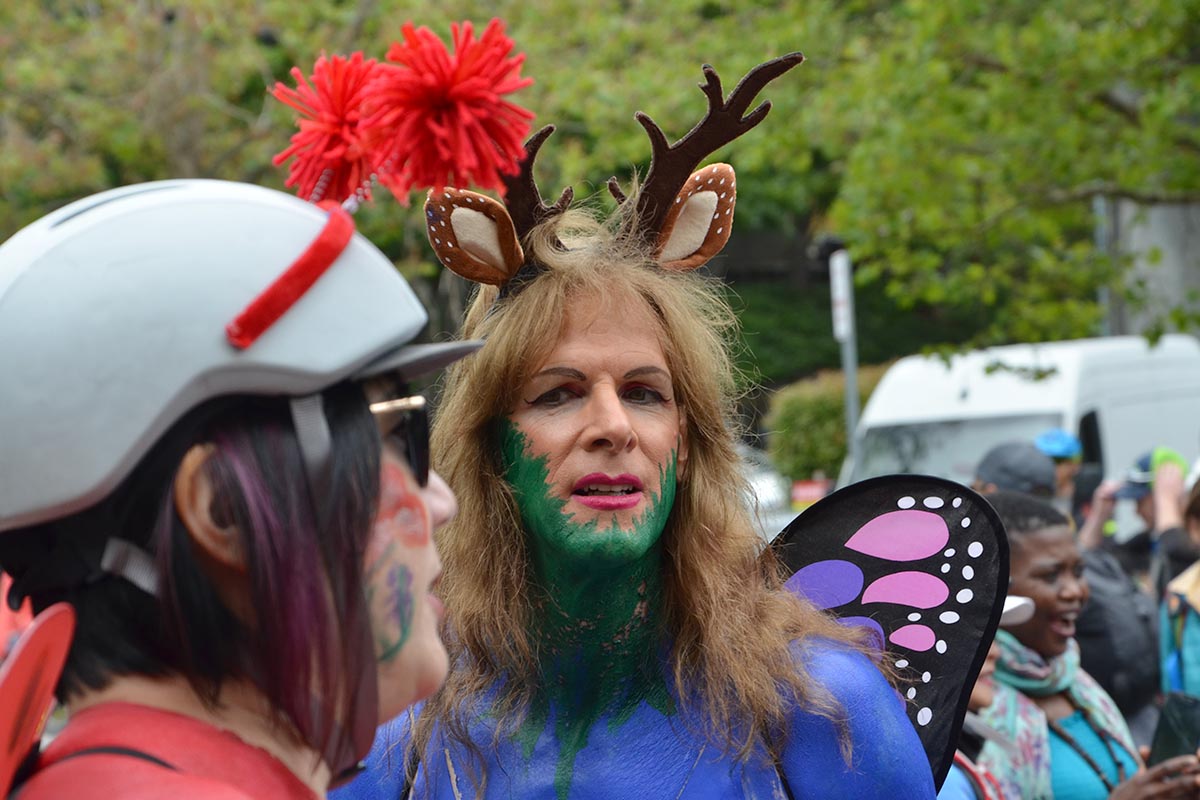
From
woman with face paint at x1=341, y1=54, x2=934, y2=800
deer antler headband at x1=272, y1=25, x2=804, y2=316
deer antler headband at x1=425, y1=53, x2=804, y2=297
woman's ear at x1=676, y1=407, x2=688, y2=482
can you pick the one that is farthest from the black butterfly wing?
deer antler headband at x1=272, y1=25, x2=804, y2=316

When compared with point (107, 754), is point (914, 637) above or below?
below

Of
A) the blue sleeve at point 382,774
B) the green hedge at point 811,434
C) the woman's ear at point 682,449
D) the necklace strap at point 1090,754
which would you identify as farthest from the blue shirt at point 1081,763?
the green hedge at point 811,434

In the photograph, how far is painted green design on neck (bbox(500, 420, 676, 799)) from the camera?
2.20 m

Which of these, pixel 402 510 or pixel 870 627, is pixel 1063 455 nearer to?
pixel 870 627

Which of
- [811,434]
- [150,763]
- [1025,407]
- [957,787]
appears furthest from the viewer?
[811,434]

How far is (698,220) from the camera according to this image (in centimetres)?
245

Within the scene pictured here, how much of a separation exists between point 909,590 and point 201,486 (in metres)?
1.45

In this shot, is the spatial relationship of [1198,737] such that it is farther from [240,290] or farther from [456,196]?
[240,290]

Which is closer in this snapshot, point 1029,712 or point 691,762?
point 691,762

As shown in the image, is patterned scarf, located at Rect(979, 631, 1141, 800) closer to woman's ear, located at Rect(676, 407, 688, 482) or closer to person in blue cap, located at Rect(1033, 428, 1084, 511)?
woman's ear, located at Rect(676, 407, 688, 482)

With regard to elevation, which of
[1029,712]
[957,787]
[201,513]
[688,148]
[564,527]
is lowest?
[1029,712]

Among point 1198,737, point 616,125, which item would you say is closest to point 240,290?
point 1198,737

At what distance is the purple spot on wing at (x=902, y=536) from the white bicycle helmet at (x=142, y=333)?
1360mm

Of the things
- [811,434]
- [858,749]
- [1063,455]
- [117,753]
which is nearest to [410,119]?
[117,753]
